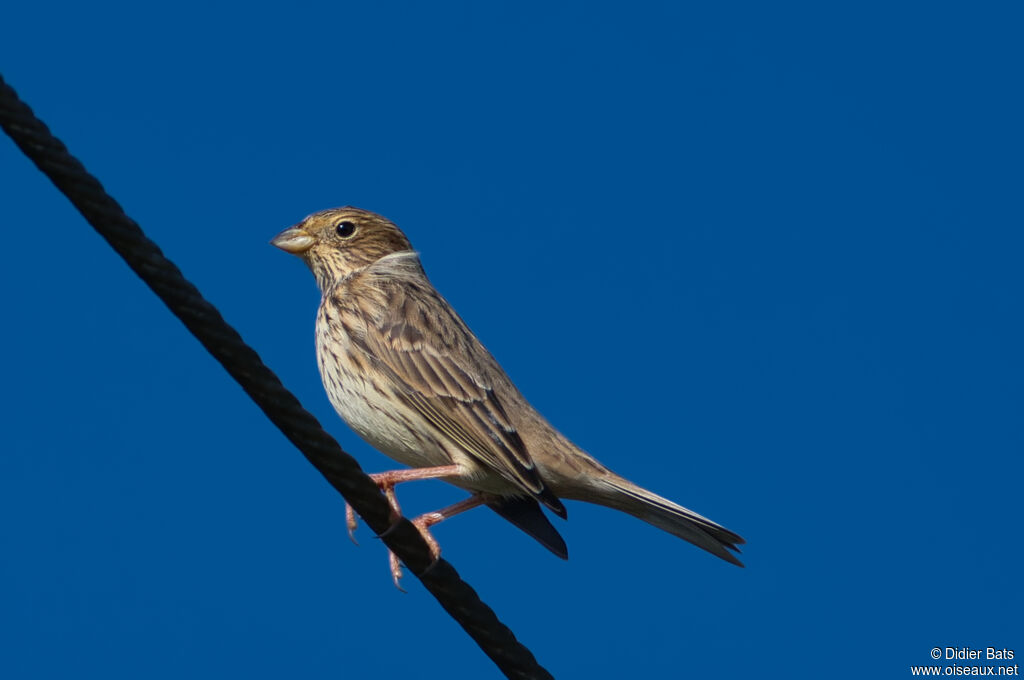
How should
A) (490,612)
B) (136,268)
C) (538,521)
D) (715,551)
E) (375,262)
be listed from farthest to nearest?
(375,262) → (538,521) → (715,551) → (490,612) → (136,268)

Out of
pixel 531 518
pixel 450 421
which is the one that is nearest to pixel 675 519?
pixel 531 518

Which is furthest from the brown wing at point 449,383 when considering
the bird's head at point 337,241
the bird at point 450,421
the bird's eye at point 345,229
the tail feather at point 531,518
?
the bird's eye at point 345,229

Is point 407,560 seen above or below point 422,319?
below

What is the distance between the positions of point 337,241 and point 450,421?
90.2 inches

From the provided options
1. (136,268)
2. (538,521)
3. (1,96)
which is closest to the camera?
(1,96)

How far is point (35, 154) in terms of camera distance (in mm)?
4191

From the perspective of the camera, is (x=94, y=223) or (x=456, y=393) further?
(x=456, y=393)

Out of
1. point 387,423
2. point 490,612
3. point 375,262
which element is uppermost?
point 375,262

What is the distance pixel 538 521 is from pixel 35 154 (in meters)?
4.71

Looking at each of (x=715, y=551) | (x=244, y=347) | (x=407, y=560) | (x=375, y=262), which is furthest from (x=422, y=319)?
(x=244, y=347)

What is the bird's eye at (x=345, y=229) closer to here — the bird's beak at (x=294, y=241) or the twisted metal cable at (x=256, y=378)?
the bird's beak at (x=294, y=241)

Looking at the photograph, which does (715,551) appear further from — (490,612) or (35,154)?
(35,154)

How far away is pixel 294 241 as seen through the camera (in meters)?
9.66

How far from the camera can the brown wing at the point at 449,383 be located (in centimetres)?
775
